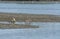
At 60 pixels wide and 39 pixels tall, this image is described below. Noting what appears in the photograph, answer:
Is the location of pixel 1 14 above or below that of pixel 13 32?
below

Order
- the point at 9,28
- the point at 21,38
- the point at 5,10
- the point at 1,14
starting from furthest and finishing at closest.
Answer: the point at 5,10
the point at 1,14
the point at 9,28
the point at 21,38

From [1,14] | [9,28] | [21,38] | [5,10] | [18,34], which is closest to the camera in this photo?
[21,38]

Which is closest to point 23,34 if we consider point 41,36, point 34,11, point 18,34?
point 18,34

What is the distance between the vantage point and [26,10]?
9.20 meters

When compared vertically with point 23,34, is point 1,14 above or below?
below

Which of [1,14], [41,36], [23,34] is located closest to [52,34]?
[41,36]

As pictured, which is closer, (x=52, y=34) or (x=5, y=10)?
(x=52, y=34)

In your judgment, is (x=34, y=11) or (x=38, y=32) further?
→ (x=34, y=11)

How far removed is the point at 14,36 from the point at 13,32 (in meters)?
0.33

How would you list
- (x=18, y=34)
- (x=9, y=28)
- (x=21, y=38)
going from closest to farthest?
(x=21, y=38)
(x=18, y=34)
(x=9, y=28)

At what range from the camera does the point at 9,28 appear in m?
5.08

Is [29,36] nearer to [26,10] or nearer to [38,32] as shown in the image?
[38,32]

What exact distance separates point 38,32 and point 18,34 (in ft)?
1.68

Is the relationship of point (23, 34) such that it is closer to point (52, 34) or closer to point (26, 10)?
point (52, 34)
